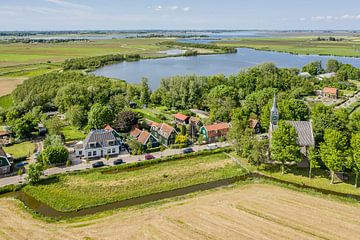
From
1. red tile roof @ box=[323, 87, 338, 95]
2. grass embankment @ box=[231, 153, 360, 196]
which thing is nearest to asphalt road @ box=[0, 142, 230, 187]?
grass embankment @ box=[231, 153, 360, 196]

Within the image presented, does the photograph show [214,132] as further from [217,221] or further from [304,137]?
[217,221]

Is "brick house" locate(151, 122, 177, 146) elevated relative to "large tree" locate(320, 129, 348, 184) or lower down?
lower down

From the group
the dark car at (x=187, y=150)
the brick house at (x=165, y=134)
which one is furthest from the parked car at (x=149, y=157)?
the brick house at (x=165, y=134)

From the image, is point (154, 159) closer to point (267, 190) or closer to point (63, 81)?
point (267, 190)

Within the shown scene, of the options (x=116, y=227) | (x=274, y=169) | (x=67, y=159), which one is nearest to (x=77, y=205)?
(x=116, y=227)

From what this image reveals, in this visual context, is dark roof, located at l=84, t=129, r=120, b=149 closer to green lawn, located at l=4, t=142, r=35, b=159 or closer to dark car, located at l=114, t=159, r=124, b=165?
dark car, located at l=114, t=159, r=124, b=165

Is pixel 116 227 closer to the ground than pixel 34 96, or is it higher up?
closer to the ground

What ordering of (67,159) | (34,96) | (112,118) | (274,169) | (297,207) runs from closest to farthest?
(297,207)
(274,169)
(67,159)
(112,118)
(34,96)
